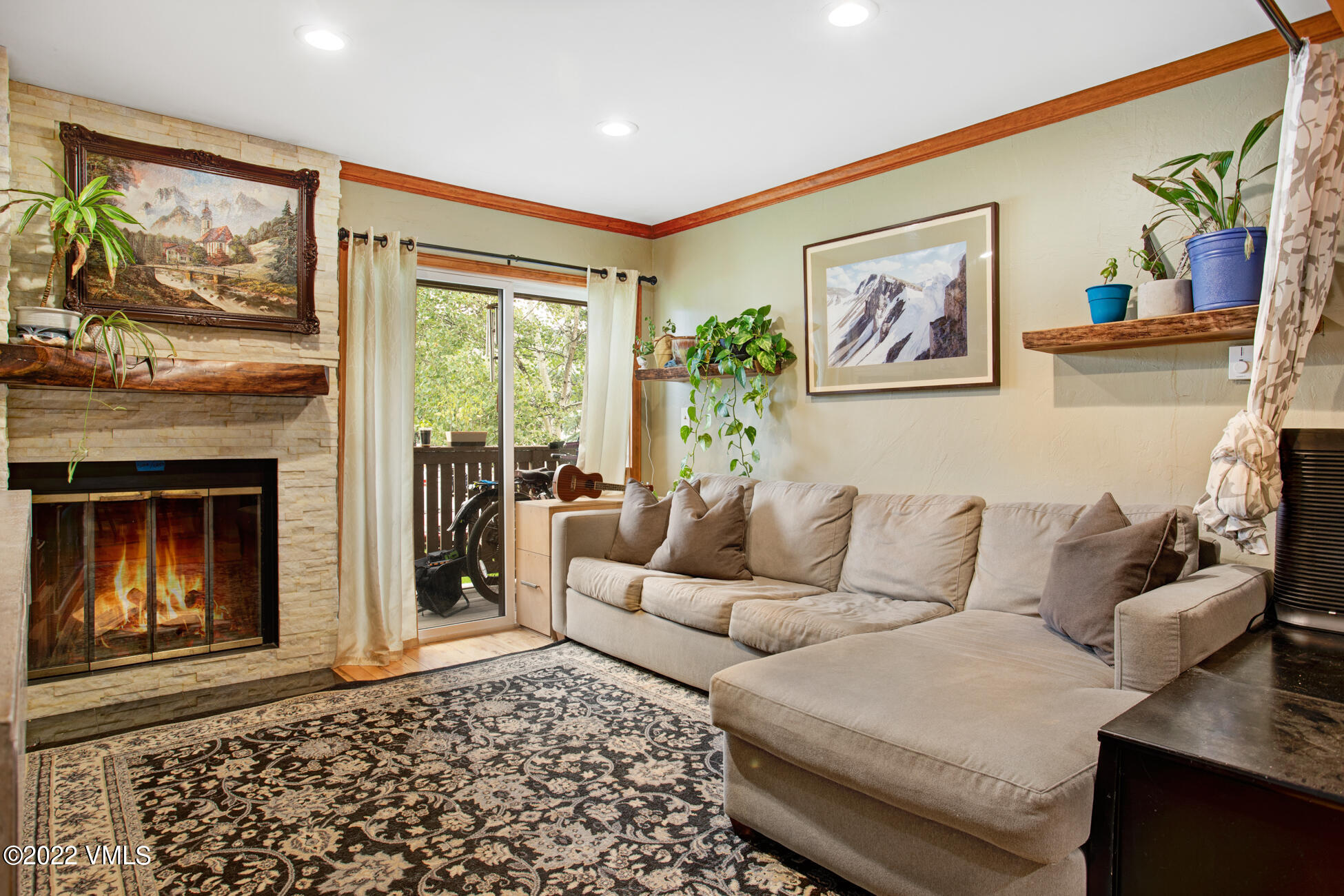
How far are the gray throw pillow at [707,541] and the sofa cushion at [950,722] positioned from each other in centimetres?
121

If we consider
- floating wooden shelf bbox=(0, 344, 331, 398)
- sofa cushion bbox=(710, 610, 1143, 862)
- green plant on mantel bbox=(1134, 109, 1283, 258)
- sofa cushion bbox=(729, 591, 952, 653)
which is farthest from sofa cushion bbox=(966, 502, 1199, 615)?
floating wooden shelf bbox=(0, 344, 331, 398)

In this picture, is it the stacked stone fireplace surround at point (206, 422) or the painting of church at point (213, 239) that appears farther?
the painting of church at point (213, 239)

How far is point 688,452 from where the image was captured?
4.67 meters

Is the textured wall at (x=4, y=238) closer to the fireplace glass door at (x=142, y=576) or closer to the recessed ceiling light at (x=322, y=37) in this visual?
the fireplace glass door at (x=142, y=576)

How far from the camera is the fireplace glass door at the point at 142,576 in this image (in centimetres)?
310

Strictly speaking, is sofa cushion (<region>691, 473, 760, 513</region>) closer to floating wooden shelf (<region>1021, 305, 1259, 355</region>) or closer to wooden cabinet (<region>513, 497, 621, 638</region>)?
wooden cabinet (<region>513, 497, 621, 638</region>)

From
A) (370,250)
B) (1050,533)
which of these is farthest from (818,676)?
(370,250)

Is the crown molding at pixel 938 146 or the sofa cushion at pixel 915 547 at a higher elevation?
the crown molding at pixel 938 146

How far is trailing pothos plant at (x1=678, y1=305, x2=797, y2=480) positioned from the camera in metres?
4.03

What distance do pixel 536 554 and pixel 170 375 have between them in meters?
1.91

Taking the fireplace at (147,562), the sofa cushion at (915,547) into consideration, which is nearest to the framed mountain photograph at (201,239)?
the fireplace at (147,562)

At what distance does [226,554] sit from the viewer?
11.6ft

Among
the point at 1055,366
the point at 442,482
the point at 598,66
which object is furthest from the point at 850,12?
the point at 442,482

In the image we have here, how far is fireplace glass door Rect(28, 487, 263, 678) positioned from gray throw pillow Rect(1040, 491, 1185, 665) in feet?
10.9
